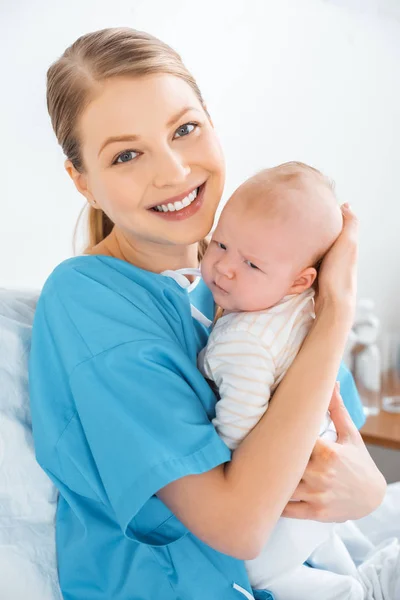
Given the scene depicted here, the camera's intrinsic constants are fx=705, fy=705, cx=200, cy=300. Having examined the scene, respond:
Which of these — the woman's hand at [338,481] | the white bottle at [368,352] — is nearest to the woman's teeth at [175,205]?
the woman's hand at [338,481]

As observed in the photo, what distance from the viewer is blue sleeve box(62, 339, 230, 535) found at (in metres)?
0.91

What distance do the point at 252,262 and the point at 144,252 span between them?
0.78 ft

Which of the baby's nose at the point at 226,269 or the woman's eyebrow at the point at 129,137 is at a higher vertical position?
the woman's eyebrow at the point at 129,137

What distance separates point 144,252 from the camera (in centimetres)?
121

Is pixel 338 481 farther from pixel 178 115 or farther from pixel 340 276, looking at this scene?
pixel 178 115

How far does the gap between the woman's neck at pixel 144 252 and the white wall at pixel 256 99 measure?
329 millimetres

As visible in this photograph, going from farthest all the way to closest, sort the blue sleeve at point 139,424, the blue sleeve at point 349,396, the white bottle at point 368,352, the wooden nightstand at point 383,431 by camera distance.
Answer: the white bottle at point 368,352 < the wooden nightstand at point 383,431 < the blue sleeve at point 349,396 < the blue sleeve at point 139,424

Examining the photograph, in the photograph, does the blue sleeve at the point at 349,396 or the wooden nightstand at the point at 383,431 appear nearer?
the blue sleeve at the point at 349,396

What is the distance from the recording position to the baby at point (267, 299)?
98 centimetres

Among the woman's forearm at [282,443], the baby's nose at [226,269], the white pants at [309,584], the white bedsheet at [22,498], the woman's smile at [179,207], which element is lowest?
the white pants at [309,584]

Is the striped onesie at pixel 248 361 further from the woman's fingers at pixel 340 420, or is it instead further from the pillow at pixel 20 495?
the pillow at pixel 20 495

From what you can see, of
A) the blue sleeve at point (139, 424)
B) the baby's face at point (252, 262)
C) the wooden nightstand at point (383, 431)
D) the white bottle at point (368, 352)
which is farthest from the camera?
the white bottle at point (368, 352)

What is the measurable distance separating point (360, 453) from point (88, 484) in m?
0.43

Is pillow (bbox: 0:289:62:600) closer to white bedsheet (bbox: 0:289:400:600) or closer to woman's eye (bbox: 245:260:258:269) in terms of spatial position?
white bedsheet (bbox: 0:289:400:600)
